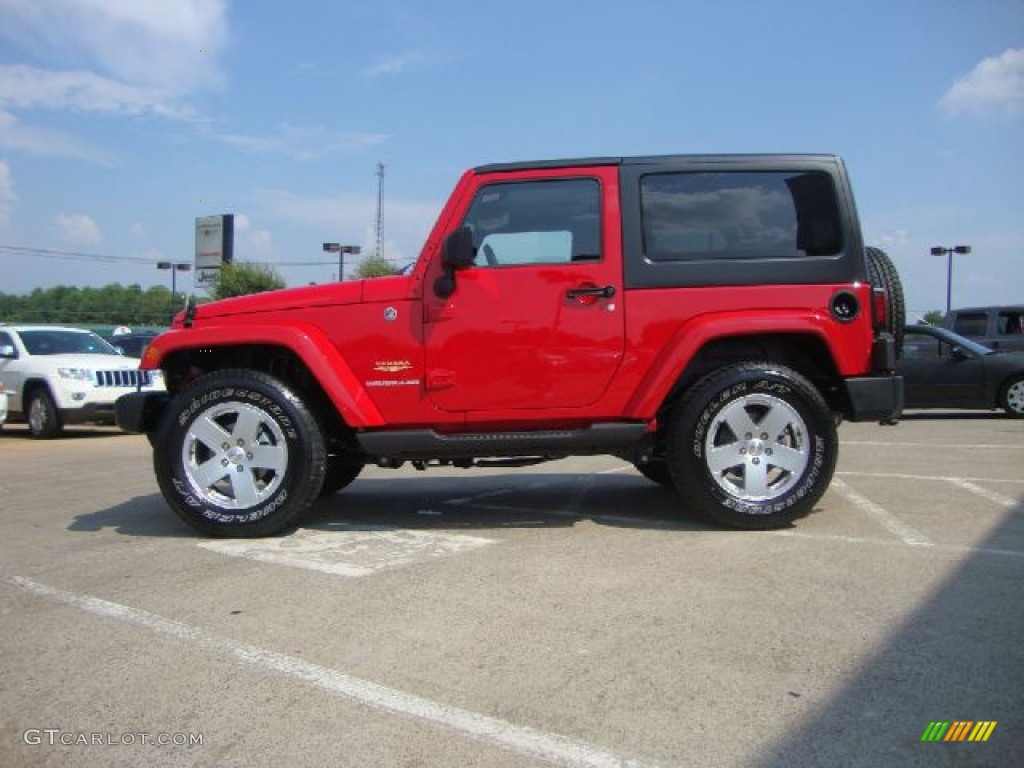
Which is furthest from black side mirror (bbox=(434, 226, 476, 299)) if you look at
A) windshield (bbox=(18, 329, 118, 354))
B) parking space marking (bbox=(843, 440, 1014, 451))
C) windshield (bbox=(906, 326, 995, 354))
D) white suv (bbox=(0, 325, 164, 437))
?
windshield (bbox=(18, 329, 118, 354))

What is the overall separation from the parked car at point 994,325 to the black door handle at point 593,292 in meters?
12.8

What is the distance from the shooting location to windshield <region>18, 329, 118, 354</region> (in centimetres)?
1297

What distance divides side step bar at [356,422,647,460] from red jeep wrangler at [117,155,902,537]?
12 mm

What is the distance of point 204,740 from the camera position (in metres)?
2.36

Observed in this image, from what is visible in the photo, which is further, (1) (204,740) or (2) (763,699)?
(2) (763,699)

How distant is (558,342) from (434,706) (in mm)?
2515

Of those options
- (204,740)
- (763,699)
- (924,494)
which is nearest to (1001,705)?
(763,699)

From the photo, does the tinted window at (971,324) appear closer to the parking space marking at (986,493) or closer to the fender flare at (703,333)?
the parking space marking at (986,493)

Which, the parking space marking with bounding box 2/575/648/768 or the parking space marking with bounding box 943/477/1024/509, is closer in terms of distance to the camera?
the parking space marking with bounding box 2/575/648/768

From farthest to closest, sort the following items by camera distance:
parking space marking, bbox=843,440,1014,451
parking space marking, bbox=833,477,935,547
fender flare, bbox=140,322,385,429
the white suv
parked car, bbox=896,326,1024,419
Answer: parked car, bbox=896,326,1024,419 < the white suv < parking space marking, bbox=843,440,1014,451 < fender flare, bbox=140,322,385,429 < parking space marking, bbox=833,477,935,547

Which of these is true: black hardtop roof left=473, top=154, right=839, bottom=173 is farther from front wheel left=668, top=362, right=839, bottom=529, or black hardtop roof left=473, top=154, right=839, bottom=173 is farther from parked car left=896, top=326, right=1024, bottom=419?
parked car left=896, top=326, right=1024, bottom=419

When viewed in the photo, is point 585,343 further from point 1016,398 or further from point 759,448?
point 1016,398

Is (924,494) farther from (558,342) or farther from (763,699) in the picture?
(763,699)

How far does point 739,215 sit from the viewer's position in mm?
4793
